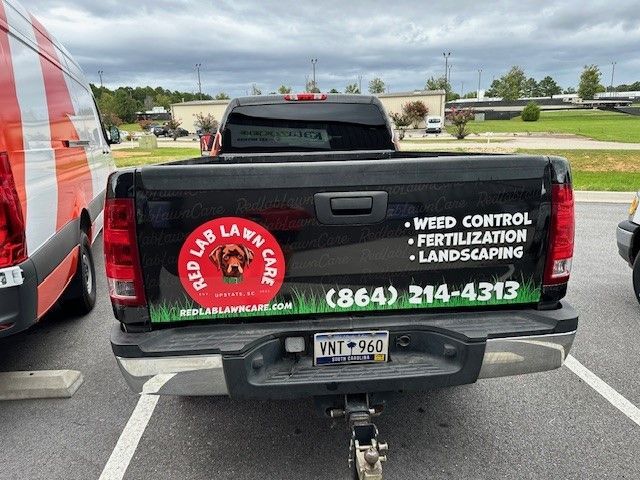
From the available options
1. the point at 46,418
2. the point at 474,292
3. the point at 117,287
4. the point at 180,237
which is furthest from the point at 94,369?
the point at 474,292

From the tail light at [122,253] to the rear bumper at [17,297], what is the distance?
0.96 m

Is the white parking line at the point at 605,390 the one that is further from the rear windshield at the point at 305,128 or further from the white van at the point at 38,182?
the white van at the point at 38,182

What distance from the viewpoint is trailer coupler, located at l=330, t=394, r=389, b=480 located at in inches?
83.4

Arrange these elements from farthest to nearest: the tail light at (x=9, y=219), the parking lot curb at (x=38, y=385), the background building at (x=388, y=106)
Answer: the background building at (x=388, y=106), the parking lot curb at (x=38, y=385), the tail light at (x=9, y=219)

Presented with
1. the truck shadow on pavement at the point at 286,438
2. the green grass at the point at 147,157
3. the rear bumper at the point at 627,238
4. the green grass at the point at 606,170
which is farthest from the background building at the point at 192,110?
the truck shadow on pavement at the point at 286,438

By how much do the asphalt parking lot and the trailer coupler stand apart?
0.43 meters

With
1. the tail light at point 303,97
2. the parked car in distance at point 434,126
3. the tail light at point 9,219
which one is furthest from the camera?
the parked car in distance at point 434,126

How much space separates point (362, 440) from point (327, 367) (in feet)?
1.18

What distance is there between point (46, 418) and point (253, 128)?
10.5 feet

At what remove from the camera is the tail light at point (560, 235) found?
2367mm

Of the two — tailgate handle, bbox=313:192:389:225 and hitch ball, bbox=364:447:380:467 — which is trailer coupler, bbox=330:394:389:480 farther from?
tailgate handle, bbox=313:192:389:225

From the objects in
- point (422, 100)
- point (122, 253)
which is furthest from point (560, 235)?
point (422, 100)

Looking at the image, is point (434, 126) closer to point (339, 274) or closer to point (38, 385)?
point (38, 385)

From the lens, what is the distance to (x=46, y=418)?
3.22 metres
